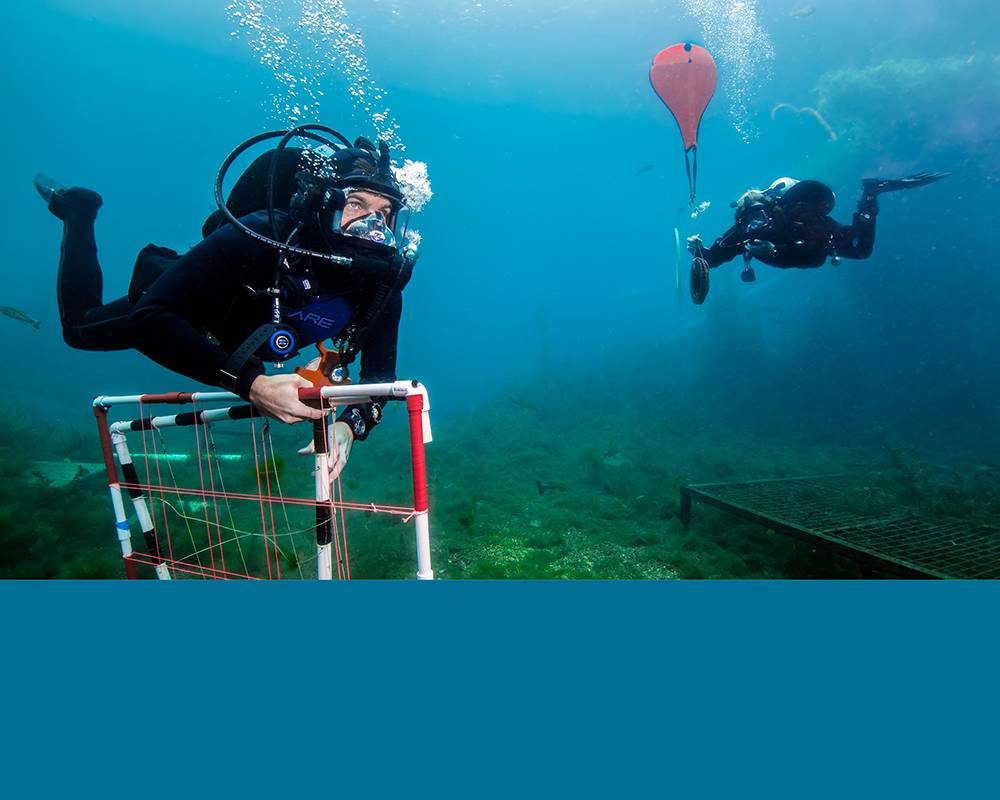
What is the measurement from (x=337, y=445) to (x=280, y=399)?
1.77ft

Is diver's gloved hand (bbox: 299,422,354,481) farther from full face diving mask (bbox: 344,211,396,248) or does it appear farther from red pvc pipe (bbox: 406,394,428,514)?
full face diving mask (bbox: 344,211,396,248)

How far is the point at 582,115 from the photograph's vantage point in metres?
51.0

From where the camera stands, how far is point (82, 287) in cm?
334

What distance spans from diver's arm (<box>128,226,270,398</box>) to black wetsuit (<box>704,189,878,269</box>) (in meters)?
6.75

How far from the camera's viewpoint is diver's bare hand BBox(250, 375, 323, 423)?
1822 mm

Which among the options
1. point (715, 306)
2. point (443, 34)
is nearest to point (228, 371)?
point (715, 306)

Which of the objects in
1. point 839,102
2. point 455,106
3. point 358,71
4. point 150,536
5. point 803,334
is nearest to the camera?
point 150,536

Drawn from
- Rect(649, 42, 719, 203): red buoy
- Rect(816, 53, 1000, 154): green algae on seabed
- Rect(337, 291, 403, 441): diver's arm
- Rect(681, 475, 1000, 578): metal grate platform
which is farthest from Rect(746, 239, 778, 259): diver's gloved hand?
Rect(816, 53, 1000, 154): green algae on seabed

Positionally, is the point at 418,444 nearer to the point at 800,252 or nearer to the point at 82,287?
the point at 82,287

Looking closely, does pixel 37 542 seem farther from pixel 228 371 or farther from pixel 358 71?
pixel 358 71

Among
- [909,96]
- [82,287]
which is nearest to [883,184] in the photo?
[82,287]

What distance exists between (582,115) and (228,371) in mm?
59805

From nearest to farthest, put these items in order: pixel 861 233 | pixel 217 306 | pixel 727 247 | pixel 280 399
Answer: pixel 280 399 < pixel 217 306 < pixel 861 233 < pixel 727 247

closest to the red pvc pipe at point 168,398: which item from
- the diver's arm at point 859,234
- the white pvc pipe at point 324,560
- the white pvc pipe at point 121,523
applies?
the white pvc pipe at point 121,523
